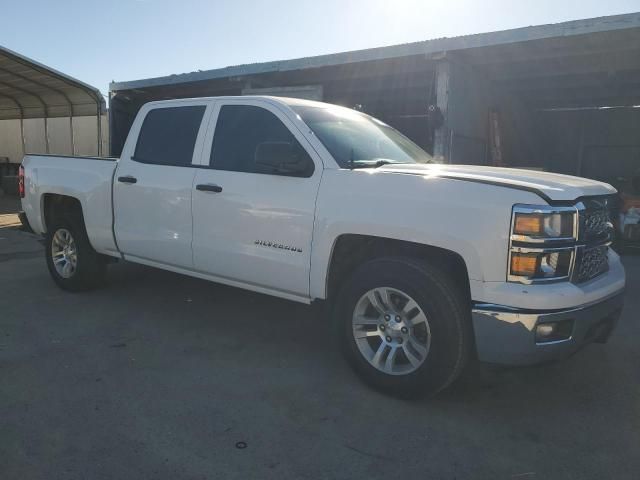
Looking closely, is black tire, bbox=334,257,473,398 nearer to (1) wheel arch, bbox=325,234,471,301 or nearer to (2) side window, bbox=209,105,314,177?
(1) wheel arch, bbox=325,234,471,301

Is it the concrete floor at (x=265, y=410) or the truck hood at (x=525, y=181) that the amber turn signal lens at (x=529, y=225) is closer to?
the truck hood at (x=525, y=181)

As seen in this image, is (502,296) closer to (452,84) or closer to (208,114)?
(208,114)

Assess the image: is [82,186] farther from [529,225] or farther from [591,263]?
[591,263]

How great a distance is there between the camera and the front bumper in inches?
111

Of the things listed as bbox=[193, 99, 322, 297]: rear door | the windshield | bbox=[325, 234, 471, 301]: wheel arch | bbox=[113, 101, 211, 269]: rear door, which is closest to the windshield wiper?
the windshield

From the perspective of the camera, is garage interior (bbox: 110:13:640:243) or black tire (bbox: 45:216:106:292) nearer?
black tire (bbox: 45:216:106:292)

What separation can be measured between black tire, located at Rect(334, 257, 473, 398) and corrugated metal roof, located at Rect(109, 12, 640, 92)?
646 cm

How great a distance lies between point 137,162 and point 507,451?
379 cm

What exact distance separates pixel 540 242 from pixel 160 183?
309 centimetres

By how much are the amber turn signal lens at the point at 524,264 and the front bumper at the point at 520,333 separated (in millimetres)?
201

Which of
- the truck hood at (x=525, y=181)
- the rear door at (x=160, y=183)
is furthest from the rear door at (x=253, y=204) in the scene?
the truck hood at (x=525, y=181)

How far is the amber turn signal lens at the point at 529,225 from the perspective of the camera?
9.16 feet

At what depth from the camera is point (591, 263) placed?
3170mm

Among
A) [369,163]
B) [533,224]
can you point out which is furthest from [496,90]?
[533,224]
